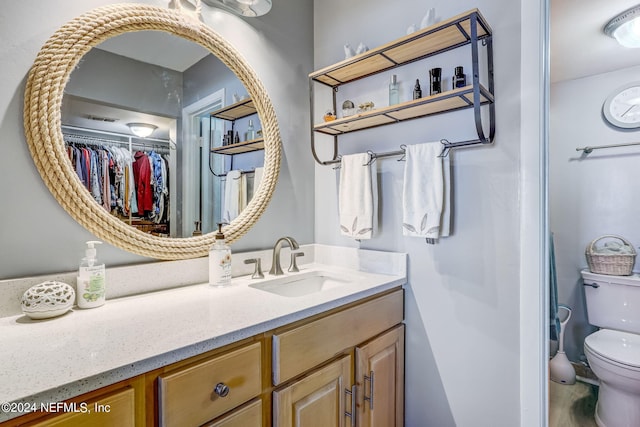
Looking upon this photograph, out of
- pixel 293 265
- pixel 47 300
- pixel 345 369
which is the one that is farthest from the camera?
pixel 293 265

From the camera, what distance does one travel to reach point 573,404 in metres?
1.67

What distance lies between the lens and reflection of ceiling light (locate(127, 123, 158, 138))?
3.97ft

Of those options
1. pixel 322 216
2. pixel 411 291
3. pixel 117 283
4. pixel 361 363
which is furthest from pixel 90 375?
pixel 322 216

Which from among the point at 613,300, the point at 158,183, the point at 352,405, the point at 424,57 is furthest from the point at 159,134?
the point at 613,300

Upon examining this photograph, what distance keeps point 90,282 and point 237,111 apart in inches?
36.8

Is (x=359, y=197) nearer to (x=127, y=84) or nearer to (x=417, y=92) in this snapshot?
(x=417, y=92)

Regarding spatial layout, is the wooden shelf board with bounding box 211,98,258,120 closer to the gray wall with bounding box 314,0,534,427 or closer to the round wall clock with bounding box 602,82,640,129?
the gray wall with bounding box 314,0,534,427

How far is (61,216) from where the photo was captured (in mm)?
1040

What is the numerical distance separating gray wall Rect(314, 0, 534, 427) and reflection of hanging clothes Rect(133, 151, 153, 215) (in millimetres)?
→ 999

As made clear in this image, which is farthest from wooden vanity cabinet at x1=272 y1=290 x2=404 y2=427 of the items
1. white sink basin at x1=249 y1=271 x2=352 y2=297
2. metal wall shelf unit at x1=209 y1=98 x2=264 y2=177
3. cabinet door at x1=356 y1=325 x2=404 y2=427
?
metal wall shelf unit at x1=209 y1=98 x2=264 y2=177

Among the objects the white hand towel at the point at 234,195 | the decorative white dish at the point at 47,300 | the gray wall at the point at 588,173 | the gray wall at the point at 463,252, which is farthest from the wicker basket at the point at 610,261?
the decorative white dish at the point at 47,300

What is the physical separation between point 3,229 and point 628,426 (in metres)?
2.55

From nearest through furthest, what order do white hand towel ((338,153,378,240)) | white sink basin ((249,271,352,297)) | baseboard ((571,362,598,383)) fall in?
white sink basin ((249,271,352,297)), white hand towel ((338,153,378,240)), baseboard ((571,362,598,383))

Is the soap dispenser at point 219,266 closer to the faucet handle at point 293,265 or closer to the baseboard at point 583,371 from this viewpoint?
the faucet handle at point 293,265
